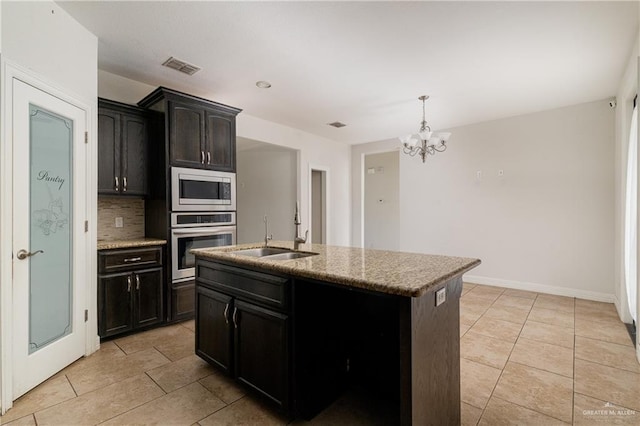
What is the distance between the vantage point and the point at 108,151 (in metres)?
2.98

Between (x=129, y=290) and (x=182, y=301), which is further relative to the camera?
(x=182, y=301)

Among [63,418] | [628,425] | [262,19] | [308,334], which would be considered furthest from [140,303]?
[628,425]

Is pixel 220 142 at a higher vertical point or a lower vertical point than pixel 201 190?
higher

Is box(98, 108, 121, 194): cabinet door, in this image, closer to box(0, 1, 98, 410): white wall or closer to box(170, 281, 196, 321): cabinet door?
box(0, 1, 98, 410): white wall

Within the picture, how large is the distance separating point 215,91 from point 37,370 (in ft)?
10.4

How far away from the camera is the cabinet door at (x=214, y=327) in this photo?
2.04 meters

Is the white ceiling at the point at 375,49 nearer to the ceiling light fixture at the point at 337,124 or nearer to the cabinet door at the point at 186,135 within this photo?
the cabinet door at the point at 186,135

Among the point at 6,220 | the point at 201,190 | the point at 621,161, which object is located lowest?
the point at 6,220

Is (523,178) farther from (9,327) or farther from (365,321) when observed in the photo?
(9,327)

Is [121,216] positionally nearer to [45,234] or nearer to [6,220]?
[45,234]

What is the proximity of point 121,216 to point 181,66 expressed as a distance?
177 cm

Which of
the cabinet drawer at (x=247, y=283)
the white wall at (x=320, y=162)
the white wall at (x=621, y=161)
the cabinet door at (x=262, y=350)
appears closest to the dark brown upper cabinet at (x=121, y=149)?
the cabinet drawer at (x=247, y=283)

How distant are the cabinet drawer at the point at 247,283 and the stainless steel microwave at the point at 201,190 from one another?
3.98ft

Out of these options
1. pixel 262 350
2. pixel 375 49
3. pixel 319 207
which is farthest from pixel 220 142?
pixel 319 207
